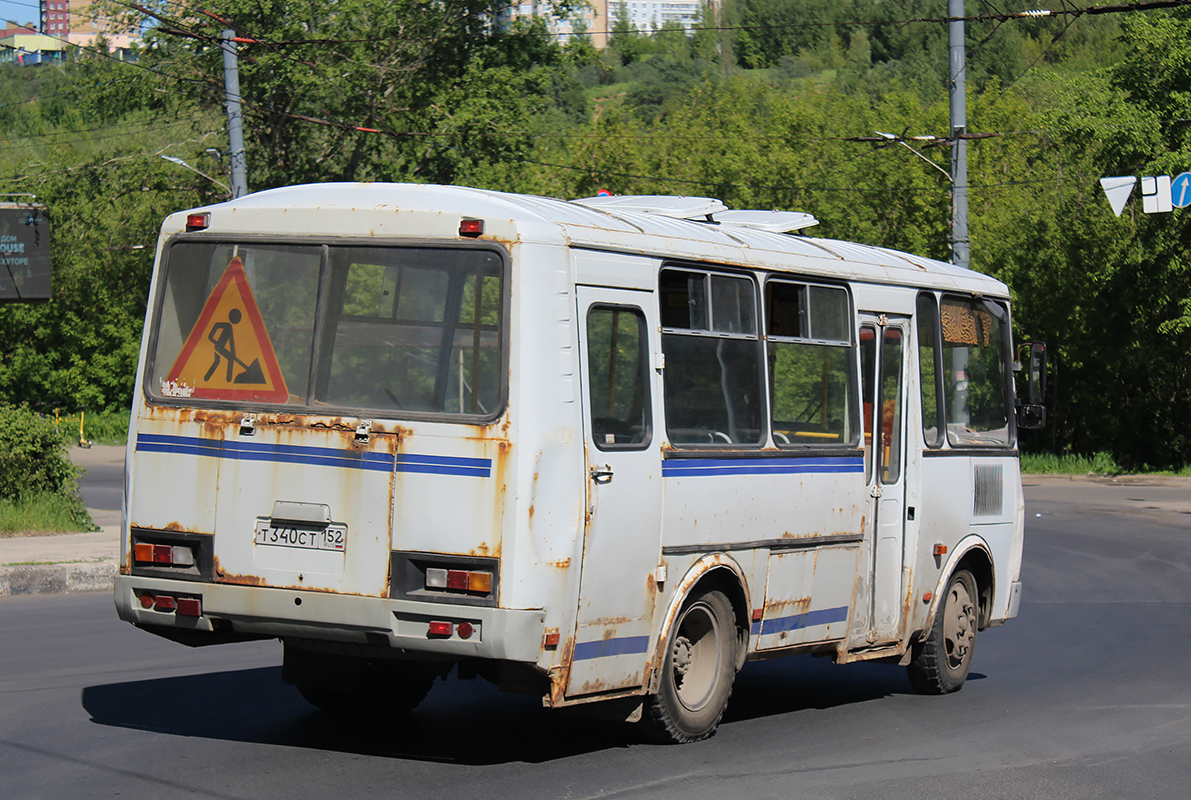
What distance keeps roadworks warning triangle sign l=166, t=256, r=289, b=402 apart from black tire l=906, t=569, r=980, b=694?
521 centimetres

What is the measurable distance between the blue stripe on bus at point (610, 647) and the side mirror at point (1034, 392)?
16.2 ft

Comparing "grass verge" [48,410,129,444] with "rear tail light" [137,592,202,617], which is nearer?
"rear tail light" [137,592,202,617]

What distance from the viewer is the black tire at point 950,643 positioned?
1021 centimetres

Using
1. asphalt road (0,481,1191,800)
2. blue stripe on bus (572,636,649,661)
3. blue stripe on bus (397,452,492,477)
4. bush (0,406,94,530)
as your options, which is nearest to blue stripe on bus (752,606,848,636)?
asphalt road (0,481,1191,800)

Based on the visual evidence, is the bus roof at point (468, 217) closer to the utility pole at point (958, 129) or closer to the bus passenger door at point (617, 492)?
the bus passenger door at point (617, 492)

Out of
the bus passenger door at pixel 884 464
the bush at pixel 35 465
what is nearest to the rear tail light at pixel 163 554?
the bus passenger door at pixel 884 464

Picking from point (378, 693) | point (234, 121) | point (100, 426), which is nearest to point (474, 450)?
point (378, 693)

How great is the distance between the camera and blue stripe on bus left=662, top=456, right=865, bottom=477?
7605 mm

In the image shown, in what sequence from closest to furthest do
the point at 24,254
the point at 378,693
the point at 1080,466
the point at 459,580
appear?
the point at 459,580
the point at 378,693
the point at 24,254
the point at 1080,466

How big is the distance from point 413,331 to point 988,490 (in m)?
5.57

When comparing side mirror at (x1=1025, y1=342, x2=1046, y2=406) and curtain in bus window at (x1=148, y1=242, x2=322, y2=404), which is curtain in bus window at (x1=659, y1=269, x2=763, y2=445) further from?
side mirror at (x1=1025, y1=342, x2=1046, y2=406)

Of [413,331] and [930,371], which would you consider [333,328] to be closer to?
[413,331]

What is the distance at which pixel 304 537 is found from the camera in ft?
22.6

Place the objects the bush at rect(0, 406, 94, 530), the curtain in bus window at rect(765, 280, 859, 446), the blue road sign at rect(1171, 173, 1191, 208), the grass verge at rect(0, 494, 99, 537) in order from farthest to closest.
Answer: the blue road sign at rect(1171, 173, 1191, 208)
the bush at rect(0, 406, 94, 530)
the grass verge at rect(0, 494, 99, 537)
the curtain in bus window at rect(765, 280, 859, 446)
